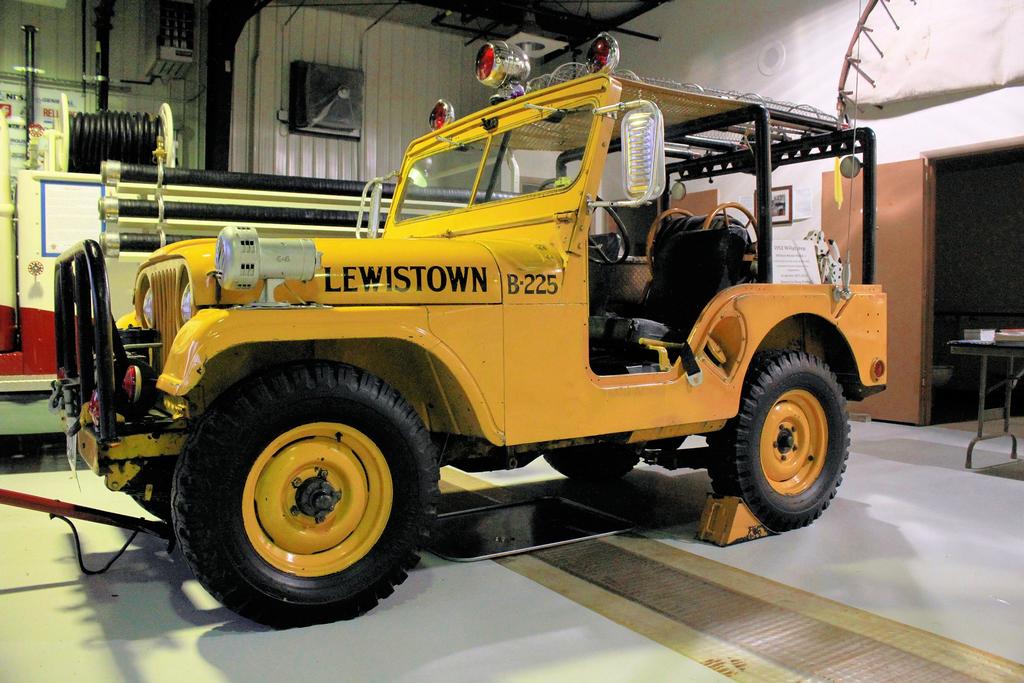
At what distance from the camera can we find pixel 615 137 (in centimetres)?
463

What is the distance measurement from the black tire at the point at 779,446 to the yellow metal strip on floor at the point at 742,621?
0.49 metres

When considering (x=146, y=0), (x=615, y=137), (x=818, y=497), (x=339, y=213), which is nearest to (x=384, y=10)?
(x=146, y=0)

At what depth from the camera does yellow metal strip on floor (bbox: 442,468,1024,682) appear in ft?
8.27

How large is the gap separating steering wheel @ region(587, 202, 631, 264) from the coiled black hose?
179 inches

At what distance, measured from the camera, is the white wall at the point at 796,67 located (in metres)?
7.27

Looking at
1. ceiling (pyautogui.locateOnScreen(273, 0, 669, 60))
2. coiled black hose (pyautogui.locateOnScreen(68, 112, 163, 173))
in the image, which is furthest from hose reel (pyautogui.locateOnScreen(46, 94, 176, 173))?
ceiling (pyautogui.locateOnScreen(273, 0, 669, 60))

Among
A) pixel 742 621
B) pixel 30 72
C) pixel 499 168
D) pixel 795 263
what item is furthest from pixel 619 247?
pixel 30 72

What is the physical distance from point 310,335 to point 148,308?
3.86 ft

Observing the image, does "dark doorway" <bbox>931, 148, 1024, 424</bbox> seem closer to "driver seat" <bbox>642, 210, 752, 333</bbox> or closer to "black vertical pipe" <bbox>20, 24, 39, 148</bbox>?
"driver seat" <bbox>642, 210, 752, 333</bbox>

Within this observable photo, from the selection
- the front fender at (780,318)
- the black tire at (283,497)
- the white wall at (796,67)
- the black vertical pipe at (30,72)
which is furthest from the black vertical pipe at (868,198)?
the black vertical pipe at (30,72)

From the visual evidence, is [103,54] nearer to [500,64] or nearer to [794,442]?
[500,64]

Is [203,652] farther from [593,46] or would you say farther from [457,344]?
[593,46]

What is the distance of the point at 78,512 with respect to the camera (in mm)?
3111

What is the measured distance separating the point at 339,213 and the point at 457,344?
13.1 ft
